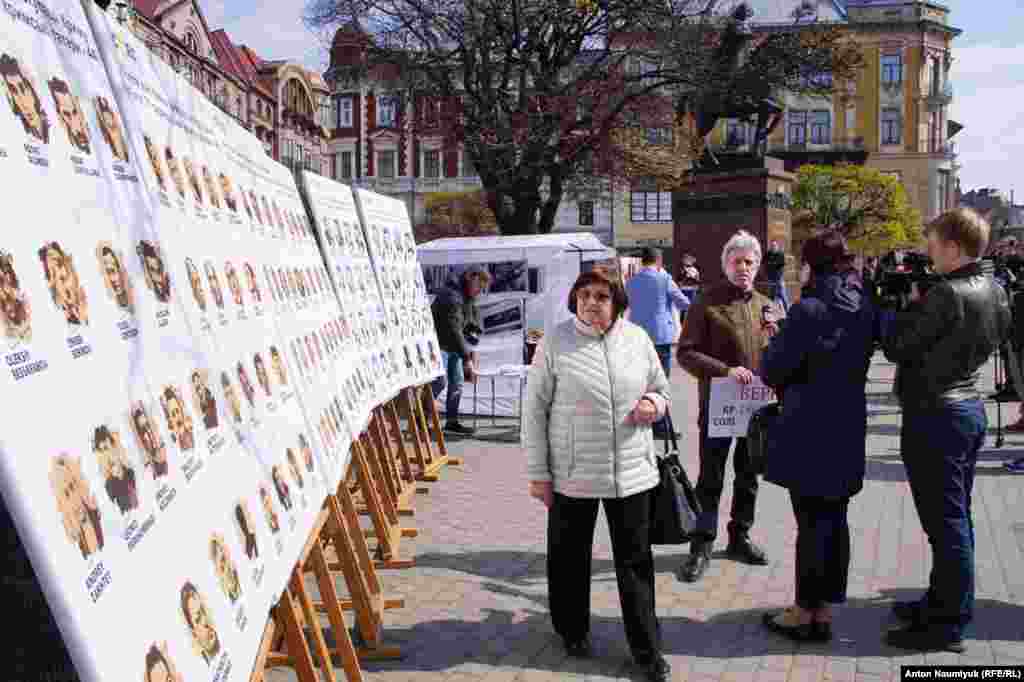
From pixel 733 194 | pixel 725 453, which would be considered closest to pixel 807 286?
pixel 725 453

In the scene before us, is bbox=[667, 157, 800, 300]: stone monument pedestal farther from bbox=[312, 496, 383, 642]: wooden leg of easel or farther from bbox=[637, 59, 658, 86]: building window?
bbox=[312, 496, 383, 642]: wooden leg of easel

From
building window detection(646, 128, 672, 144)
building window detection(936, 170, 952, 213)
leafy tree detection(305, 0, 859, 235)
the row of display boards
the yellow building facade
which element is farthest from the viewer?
building window detection(936, 170, 952, 213)

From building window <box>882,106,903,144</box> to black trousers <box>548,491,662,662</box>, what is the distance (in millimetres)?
80328

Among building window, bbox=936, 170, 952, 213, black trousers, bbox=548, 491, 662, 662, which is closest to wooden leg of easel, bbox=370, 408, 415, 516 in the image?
black trousers, bbox=548, 491, 662, 662

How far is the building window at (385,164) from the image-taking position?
79312 millimetres

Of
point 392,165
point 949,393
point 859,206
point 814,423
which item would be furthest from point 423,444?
point 392,165

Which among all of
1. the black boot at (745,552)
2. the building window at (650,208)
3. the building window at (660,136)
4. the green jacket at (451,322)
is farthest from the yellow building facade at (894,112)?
the black boot at (745,552)

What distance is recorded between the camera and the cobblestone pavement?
4418mm

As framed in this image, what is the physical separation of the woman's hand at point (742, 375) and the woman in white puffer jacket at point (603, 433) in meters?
1.12

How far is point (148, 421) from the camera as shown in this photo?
1963mm

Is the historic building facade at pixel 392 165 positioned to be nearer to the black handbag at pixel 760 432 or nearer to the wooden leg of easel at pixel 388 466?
the wooden leg of easel at pixel 388 466

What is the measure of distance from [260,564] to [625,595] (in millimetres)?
2090

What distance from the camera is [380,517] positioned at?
234 inches

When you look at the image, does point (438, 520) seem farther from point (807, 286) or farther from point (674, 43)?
point (674, 43)
